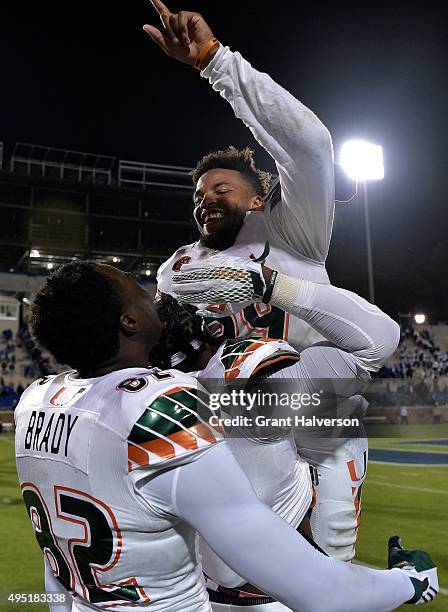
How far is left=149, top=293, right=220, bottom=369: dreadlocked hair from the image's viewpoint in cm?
185

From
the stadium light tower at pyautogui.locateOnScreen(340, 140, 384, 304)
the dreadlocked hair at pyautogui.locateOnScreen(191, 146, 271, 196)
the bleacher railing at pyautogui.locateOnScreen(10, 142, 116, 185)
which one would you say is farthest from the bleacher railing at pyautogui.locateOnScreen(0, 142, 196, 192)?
the dreadlocked hair at pyautogui.locateOnScreen(191, 146, 271, 196)

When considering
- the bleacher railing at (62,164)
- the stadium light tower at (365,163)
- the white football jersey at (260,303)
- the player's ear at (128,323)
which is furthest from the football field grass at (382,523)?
the bleacher railing at (62,164)

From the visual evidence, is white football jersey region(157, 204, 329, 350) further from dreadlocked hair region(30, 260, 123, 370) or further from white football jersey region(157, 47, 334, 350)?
dreadlocked hair region(30, 260, 123, 370)

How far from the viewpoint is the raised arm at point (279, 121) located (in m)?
1.70

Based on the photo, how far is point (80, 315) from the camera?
1.46 m

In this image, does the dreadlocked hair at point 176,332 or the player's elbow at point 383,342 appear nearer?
the player's elbow at point 383,342

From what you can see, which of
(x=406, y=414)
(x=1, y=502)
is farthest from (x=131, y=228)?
(x=1, y=502)

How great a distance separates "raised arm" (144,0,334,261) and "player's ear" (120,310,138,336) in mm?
659

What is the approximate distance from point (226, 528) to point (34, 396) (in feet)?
2.26

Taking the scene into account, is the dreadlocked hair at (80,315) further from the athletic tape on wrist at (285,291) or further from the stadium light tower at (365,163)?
the stadium light tower at (365,163)

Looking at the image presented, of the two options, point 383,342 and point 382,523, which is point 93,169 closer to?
point 382,523

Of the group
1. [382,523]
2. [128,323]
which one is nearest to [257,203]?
[128,323]

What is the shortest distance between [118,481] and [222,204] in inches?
46.5

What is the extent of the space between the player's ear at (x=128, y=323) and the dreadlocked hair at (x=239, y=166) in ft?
3.17
